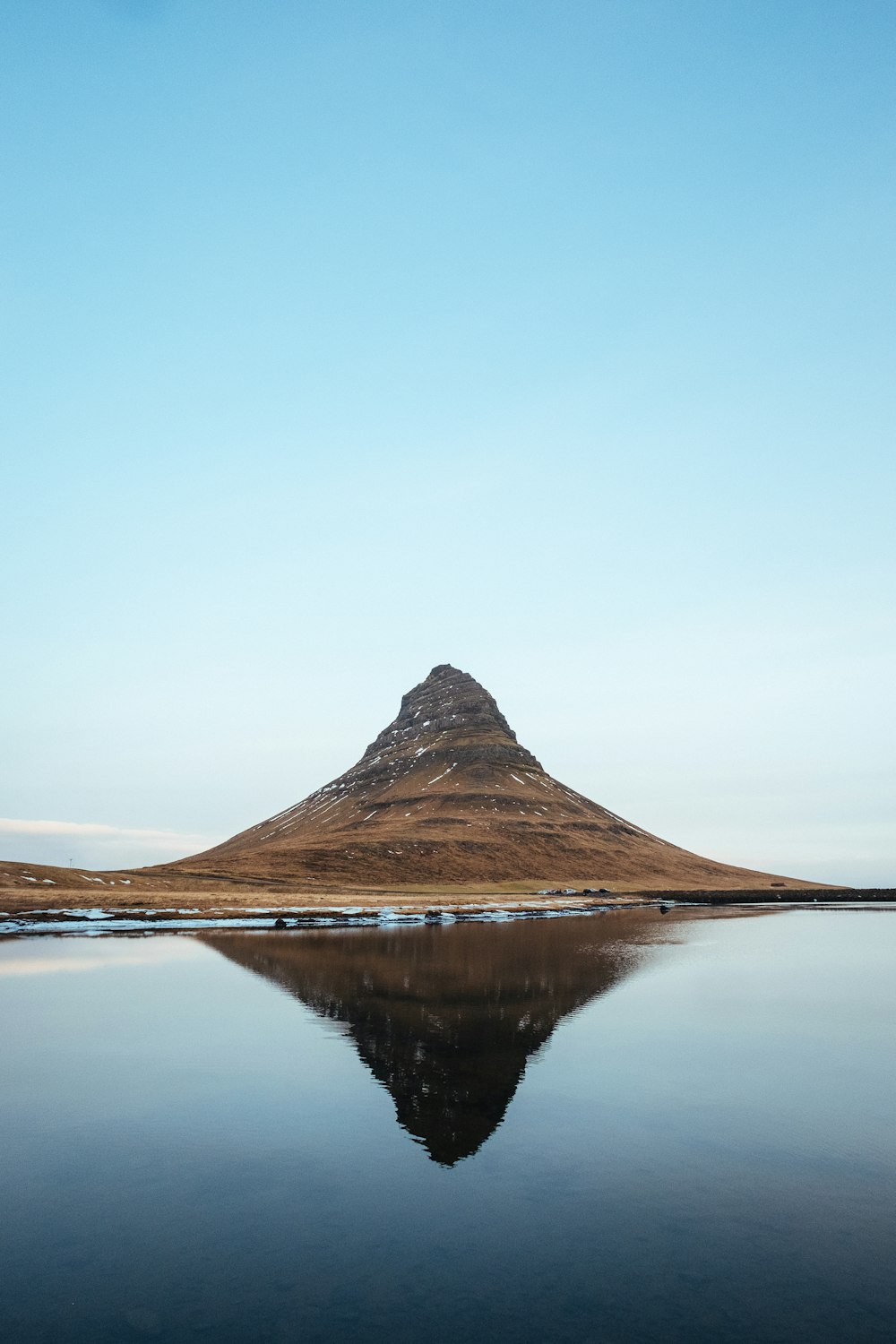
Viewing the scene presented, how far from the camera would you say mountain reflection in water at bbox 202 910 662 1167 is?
21777 mm

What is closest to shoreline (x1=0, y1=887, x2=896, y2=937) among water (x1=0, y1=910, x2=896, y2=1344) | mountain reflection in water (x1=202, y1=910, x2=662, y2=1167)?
mountain reflection in water (x1=202, y1=910, x2=662, y2=1167)

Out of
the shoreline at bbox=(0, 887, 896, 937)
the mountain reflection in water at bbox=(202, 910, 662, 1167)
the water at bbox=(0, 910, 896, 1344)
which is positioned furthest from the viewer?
the shoreline at bbox=(0, 887, 896, 937)

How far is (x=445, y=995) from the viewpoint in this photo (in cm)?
3869

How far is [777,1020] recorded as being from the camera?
3472cm

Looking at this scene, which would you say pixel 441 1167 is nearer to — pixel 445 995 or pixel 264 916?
pixel 445 995

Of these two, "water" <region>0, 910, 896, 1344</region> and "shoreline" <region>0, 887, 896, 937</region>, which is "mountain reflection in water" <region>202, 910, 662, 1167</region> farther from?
"shoreline" <region>0, 887, 896, 937</region>

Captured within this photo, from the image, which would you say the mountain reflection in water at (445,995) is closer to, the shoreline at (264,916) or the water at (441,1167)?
the water at (441,1167)

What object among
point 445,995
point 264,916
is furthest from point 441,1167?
point 264,916

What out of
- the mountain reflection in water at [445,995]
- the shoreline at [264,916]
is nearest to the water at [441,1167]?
the mountain reflection in water at [445,995]

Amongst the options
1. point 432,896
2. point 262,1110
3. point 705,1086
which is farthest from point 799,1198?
point 432,896

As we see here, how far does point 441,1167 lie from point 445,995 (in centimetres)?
2186

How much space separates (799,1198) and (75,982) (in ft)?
121

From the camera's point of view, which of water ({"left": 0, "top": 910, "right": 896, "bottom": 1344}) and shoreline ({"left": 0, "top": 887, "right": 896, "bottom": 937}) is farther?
shoreline ({"left": 0, "top": 887, "right": 896, "bottom": 937})

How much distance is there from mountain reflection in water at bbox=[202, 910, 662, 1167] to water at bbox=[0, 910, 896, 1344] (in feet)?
0.62
